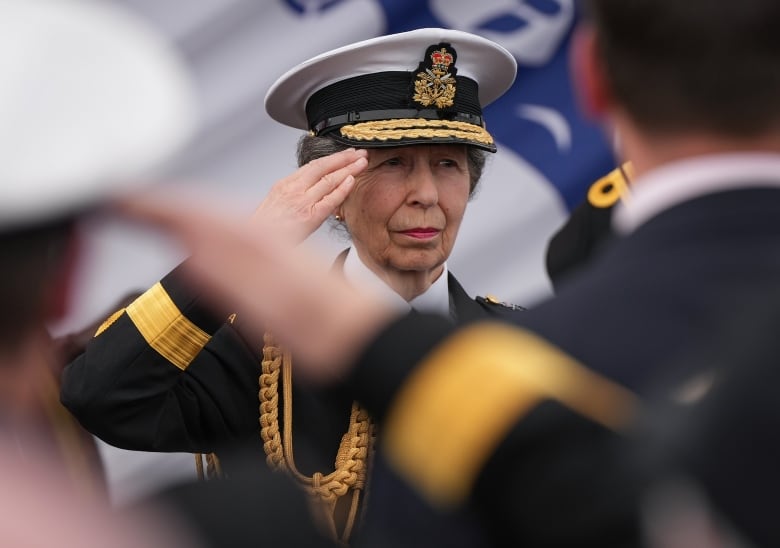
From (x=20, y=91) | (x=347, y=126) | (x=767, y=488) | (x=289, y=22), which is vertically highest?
(x=289, y=22)

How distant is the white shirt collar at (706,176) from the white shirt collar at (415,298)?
4.72 ft

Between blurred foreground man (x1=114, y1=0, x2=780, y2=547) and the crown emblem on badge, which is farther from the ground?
the crown emblem on badge

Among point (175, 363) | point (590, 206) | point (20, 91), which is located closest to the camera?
point (20, 91)

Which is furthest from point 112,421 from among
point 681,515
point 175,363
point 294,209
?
point 681,515

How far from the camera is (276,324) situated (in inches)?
34.8

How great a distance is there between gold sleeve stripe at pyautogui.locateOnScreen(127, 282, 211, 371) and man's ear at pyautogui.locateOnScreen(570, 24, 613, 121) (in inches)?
50.5

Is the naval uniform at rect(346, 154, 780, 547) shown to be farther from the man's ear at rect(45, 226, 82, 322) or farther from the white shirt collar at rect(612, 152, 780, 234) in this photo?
the man's ear at rect(45, 226, 82, 322)

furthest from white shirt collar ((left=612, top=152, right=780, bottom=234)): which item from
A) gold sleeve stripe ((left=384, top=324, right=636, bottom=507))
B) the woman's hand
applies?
the woman's hand

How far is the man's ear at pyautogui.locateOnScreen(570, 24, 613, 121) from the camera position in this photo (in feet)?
3.32

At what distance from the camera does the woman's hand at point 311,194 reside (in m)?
1.98

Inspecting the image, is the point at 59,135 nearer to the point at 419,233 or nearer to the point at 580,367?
the point at 580,367

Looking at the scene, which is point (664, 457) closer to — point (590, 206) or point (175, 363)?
point (175, 363)

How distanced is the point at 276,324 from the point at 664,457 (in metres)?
0.29

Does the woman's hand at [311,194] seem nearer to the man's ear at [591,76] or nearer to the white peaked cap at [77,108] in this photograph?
the man's ear at [591,76]
